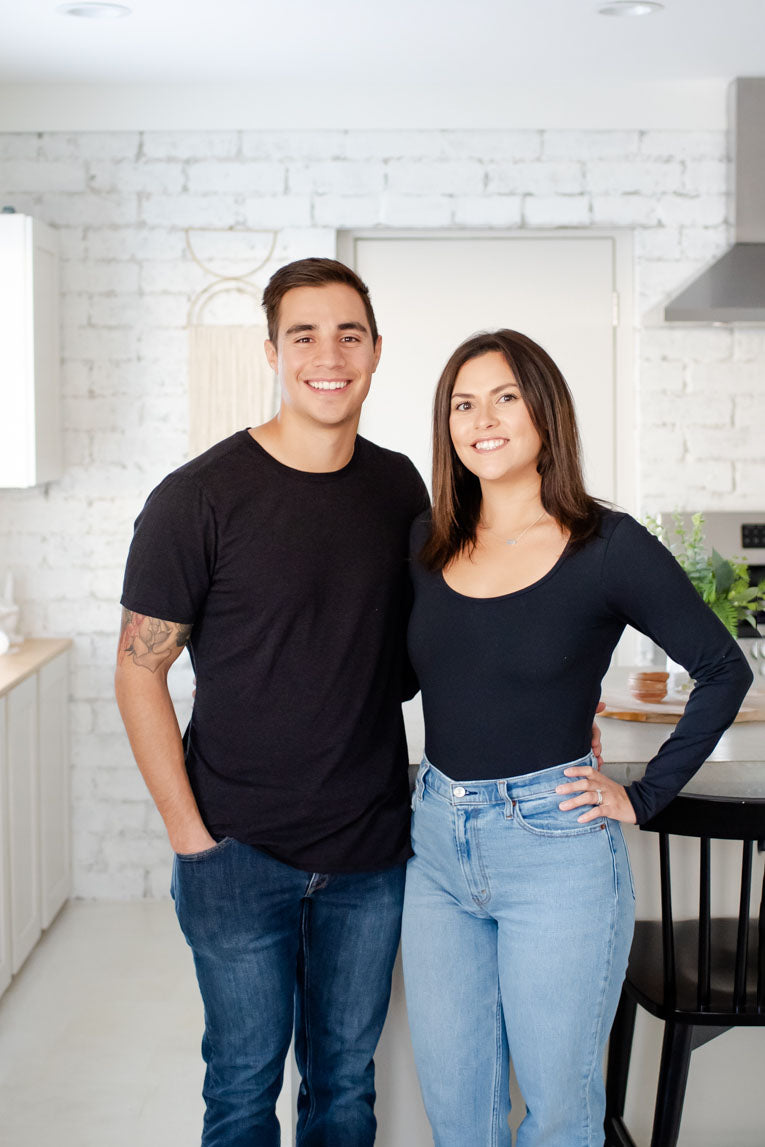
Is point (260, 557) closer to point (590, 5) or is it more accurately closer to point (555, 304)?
point (590, 5)

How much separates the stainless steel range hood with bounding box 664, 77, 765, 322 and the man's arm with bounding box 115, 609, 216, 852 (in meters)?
2.29

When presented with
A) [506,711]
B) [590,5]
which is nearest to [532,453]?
[506,711]

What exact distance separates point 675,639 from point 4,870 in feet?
7.23

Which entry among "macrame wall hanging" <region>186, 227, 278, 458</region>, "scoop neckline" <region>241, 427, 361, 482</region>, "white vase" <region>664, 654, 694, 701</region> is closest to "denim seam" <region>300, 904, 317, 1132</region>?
"scoop neckline" <region>241, 427, 361, 482</region>

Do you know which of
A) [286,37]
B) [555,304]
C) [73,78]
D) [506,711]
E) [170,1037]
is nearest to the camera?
[506,711]

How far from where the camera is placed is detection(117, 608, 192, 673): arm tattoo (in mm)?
1635

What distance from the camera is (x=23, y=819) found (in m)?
3.27

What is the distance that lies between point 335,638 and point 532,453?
0.39m

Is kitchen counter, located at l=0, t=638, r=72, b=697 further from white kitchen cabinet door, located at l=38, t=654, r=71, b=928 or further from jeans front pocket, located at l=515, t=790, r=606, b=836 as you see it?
jeans front pocket, located at l=515, t=790, r=606, b=836

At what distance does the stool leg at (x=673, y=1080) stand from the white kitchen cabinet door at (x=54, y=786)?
7.35 feet

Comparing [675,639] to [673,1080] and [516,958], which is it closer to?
[516,958]

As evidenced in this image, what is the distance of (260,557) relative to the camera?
1.63 metres

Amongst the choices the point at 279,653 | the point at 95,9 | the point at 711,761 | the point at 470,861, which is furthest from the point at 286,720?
the point at 95,9

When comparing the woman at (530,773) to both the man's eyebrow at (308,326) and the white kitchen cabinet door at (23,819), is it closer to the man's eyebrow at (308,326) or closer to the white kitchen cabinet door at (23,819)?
the man's eyebrow at (308,326)
